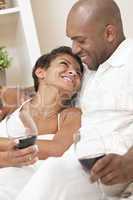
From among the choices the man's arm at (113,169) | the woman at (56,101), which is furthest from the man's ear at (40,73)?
the man's arm at (113,169)

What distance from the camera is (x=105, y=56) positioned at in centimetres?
167

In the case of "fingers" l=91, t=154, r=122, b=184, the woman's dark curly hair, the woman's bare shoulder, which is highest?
the woman's dark curly hair

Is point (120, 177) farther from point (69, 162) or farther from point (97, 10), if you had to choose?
point (97, 10)

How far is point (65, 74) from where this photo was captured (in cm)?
189

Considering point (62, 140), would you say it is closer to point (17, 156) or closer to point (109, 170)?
point (17, 156)

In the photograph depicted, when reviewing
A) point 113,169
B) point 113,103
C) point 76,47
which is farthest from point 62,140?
point 113,169

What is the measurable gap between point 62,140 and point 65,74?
34 centimetres

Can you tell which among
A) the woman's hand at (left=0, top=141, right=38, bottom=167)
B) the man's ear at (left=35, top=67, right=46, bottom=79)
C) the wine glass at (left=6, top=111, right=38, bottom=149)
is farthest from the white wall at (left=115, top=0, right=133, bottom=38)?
the woman's hand at (left=0, top=141, right=38, bottom=167)

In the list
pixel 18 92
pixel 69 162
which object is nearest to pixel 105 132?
pixel 69 162

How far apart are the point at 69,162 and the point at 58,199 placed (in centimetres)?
13

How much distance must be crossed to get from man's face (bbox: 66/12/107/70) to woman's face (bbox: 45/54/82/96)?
194mm

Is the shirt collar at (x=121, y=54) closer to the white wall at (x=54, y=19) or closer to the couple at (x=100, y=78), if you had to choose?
the couple at (x=100, y=78)

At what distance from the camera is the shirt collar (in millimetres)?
1590

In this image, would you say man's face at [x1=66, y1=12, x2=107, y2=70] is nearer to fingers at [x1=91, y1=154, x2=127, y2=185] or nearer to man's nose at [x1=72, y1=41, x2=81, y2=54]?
man's nose at [x1=72, y1=41, x2=81, y2=54]
